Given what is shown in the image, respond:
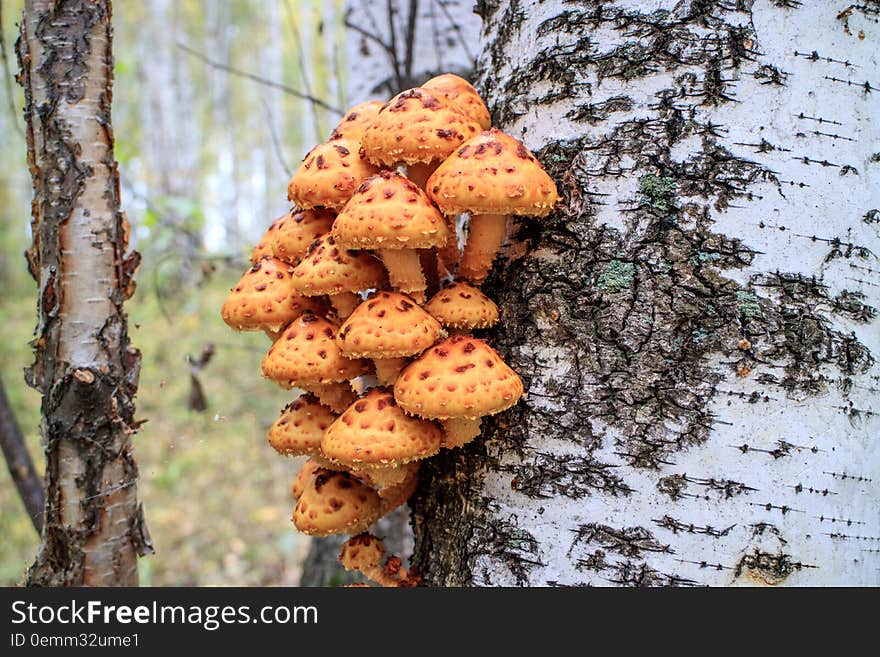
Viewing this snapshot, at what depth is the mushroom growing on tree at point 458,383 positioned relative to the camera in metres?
1.61

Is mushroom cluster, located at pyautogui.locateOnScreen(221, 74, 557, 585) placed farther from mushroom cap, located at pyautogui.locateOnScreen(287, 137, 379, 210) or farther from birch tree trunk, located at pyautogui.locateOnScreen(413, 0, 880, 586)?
birch tree trunk, located at pyautogui.locateOnScreen(413, 0, 880, 586)

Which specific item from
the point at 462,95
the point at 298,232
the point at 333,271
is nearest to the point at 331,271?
the point at 333,271

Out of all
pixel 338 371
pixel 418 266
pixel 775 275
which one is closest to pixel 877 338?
pixel 775 275

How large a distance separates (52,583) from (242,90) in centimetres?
3138

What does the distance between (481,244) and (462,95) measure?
45 centimetres

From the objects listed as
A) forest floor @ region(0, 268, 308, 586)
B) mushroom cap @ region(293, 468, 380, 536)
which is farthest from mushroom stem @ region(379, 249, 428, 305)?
forest floor @ region(0, 268, 308, 586)

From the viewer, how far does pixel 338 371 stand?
1.84 m

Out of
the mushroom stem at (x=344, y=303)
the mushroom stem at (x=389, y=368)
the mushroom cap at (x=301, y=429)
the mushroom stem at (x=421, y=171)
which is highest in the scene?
the mushroom stem at (x=421, y=171)

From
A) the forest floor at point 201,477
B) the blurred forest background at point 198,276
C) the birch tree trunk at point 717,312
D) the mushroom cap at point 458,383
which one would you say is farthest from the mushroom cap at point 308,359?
the forest floor at point 201,477

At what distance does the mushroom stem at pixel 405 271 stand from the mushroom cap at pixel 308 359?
0.25m

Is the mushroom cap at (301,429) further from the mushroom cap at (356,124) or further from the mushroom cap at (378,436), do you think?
the mushroom cap at (356,124)

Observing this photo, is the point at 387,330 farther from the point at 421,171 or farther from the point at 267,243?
the point at 267,243

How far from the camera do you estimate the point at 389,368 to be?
1.87m

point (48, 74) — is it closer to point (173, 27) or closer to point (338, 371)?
point (338, 371)
